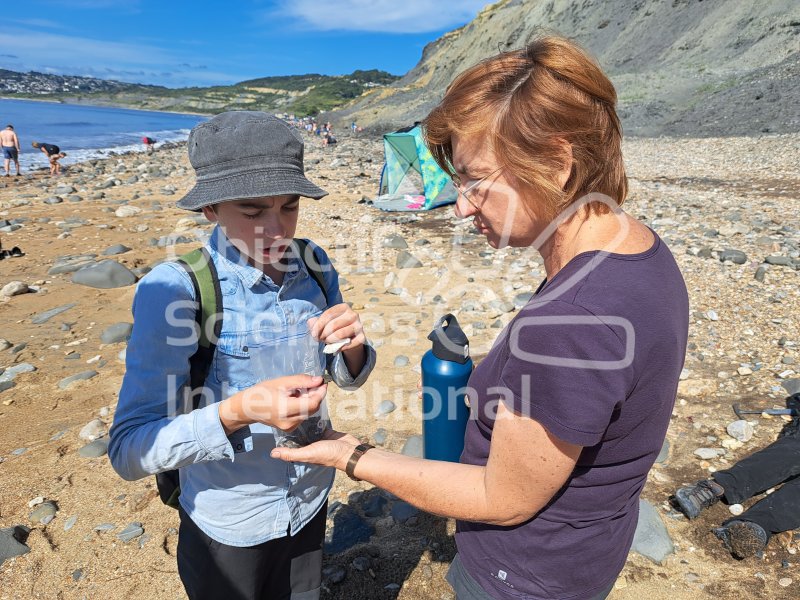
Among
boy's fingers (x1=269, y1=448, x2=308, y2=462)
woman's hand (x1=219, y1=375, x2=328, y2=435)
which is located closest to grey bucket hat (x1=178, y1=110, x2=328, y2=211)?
woman's hand (x1=219, y1=375, x2=328, y2=435)

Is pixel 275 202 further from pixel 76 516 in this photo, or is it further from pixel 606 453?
pixel 76 516

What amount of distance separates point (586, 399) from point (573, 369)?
9 cm

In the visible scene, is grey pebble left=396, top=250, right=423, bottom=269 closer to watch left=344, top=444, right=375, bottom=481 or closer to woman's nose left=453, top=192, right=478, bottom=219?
woman's nose left=453, top=192, right=478, bottom=219

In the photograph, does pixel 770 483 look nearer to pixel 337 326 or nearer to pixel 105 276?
pixel 337 326

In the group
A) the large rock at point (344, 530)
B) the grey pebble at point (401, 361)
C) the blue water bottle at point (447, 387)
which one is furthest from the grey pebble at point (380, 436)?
the blue water bottle at point (447, 387)

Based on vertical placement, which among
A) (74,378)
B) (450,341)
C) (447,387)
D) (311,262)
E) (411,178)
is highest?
(411,178)

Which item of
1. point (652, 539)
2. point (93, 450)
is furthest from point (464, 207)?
point (93, 450)

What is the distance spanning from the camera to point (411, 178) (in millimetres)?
14312

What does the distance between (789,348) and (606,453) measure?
5.49 m

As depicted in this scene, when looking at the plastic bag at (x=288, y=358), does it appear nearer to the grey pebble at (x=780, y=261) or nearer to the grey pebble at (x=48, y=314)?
the grey pebble at (x=48, y=314)

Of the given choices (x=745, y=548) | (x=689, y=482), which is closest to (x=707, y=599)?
(x=745, y=548)

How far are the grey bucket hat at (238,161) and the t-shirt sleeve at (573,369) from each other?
103cm

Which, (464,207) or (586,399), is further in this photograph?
(464,207)

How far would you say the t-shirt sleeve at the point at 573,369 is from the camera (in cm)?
121
